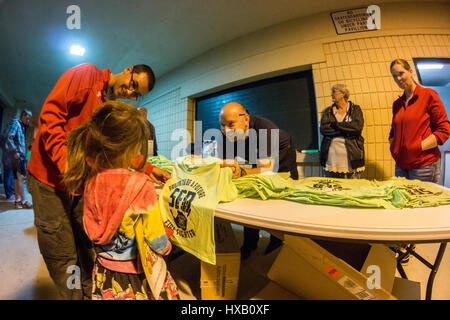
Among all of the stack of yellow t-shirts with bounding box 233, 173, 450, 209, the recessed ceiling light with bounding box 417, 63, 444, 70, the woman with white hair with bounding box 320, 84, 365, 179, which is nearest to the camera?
the stack of yellow t-shirts with bounding box 233, 173, 450, 209

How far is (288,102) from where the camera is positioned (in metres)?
2.34

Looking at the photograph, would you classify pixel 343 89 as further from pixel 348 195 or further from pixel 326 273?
pixel 326 273

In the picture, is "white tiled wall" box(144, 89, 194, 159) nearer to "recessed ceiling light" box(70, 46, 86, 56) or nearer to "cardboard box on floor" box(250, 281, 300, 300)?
"recessed ceiling light" box(70, 46, 86, 56)

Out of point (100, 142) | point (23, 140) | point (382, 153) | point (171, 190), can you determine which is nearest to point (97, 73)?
point (100, 142)

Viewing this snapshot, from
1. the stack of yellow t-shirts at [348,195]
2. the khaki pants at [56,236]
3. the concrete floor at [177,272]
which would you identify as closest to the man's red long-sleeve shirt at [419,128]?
the stack of yellow t-shirts at [348,195]

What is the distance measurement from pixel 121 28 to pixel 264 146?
223 centimetres

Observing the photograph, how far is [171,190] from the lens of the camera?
2.59ft

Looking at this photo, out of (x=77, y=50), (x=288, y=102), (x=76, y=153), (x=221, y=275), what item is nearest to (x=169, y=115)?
(x=77, y=50)

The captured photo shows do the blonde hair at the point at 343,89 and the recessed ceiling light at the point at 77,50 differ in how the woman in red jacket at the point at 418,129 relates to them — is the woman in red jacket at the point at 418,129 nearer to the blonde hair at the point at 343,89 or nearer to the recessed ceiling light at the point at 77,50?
the blonde hair at the point at 343,89

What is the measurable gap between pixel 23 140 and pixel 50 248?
3.13 metres

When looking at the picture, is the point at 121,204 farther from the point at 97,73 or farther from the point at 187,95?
the point at 187,95

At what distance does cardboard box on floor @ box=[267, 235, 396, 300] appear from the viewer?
0.63 meters

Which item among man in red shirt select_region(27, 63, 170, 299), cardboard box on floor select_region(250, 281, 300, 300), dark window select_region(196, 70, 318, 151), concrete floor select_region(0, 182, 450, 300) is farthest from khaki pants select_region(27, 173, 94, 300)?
dark window select_region(196, 70, 318, 151)

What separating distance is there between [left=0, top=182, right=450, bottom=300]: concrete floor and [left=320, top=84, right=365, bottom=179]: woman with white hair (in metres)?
0.84
